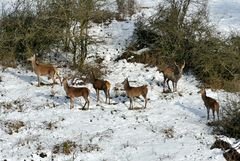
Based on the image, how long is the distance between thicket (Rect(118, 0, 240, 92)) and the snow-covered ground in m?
0.97

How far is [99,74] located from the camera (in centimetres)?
2441

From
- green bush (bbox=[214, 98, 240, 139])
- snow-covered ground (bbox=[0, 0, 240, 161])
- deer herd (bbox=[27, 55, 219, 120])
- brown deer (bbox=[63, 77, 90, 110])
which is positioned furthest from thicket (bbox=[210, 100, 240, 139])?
brown deer (bbox=[63, 77, 90, 110])

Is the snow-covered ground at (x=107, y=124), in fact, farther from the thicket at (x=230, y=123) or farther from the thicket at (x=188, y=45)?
the thicket at (x=188, y=45)

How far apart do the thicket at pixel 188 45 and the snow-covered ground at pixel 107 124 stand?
0.97 meters

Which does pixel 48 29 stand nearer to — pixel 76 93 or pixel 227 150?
pixel 76 93

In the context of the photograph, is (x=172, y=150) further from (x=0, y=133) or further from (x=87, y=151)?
(x=0, y=133)

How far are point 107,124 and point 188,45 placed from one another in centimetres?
870

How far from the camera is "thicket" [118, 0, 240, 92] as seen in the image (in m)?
24.0

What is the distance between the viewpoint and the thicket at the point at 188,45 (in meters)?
24.0

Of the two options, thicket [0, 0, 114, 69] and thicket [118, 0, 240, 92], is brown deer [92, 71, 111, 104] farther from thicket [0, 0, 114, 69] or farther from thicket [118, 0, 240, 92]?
→ thicket [118, 0, 240, 92]

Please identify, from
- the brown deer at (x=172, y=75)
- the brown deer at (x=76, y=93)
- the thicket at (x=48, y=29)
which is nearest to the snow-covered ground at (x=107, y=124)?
the brown deer at (x=76, y=93)

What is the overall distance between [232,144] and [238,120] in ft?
5.66

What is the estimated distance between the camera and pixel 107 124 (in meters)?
18.7

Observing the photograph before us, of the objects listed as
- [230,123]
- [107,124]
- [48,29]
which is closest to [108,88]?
[107,124]
